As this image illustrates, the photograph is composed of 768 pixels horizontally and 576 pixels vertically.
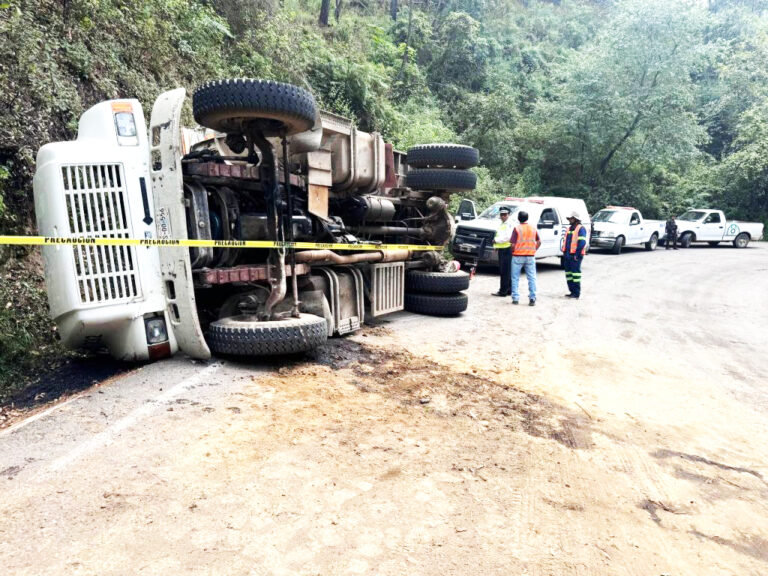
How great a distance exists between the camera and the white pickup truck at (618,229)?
19694 mm

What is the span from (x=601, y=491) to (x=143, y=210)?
139 inches

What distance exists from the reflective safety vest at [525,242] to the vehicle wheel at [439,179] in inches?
81.9

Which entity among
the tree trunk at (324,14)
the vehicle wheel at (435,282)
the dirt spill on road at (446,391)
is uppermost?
the tree trunk at (324,14)

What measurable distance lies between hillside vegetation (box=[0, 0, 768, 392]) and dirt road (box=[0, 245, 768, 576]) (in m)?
1.94

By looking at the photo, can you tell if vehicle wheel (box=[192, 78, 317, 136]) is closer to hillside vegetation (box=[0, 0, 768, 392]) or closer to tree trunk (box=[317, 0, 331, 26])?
hillside vegetation (box=[0, 0, 768, 392])

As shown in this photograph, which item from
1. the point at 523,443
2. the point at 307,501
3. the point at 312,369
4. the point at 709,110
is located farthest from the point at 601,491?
the point at 709,110

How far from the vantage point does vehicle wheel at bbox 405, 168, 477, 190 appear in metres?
7.54

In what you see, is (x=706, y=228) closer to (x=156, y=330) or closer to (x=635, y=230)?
(x=635, y=230)

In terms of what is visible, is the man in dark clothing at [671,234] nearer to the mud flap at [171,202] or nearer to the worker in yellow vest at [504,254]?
the worker in yellow vest at [504,254]

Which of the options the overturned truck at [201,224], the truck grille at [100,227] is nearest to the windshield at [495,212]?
the overturned truck at [201,224]

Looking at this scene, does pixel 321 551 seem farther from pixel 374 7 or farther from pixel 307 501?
pixel 374 7

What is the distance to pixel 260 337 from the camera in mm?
4121

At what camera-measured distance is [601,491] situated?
9.25 ft

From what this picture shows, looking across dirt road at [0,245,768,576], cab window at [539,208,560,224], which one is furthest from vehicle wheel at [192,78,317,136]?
cab window at [539,208,560,224]
